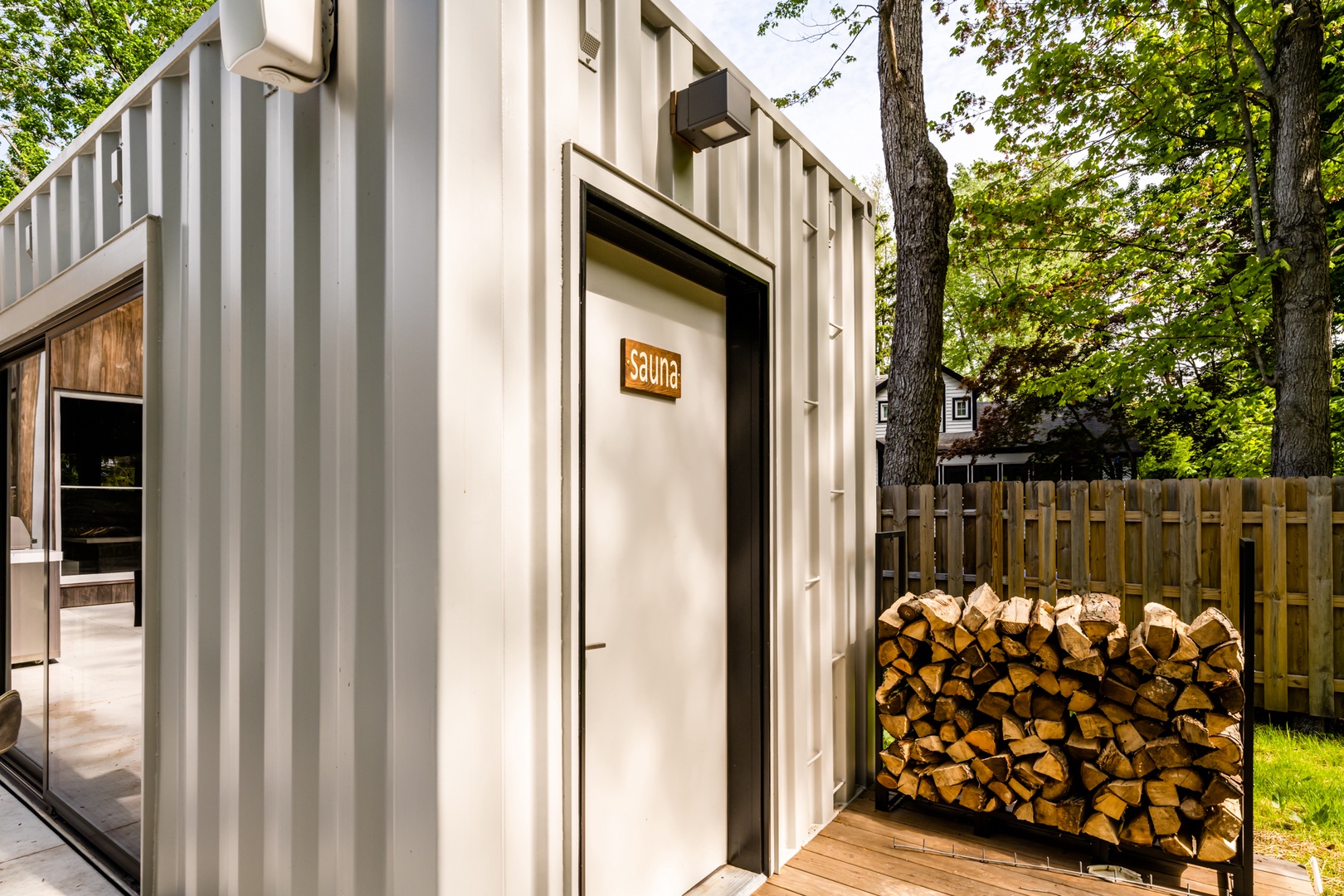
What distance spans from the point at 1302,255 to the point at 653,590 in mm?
6517

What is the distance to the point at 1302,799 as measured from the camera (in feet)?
10.5

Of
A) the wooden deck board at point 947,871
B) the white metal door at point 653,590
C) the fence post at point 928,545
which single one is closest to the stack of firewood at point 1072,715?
the wooden deck board at point 947,871

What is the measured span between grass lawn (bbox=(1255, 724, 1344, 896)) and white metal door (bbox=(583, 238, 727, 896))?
7.58 feet

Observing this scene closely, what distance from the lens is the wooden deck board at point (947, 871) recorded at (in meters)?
2.41

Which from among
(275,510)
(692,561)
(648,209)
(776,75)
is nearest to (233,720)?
(275,510)

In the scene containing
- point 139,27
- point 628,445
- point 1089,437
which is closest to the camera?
point 628,445

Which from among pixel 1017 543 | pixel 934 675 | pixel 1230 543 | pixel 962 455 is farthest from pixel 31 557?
pixel 962 455

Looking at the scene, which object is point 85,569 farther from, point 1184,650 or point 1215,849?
point 1215,849

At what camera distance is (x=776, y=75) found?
8367 millimetres

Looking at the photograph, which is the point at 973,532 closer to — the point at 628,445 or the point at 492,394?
the point at 628,445

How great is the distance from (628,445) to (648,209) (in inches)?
28.5

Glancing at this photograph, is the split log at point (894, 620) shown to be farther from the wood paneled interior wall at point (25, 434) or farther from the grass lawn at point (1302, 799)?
the wood paneled interior wall at point (25, 434)

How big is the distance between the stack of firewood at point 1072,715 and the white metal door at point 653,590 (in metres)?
0.93

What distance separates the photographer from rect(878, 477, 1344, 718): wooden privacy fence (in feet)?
13.5
